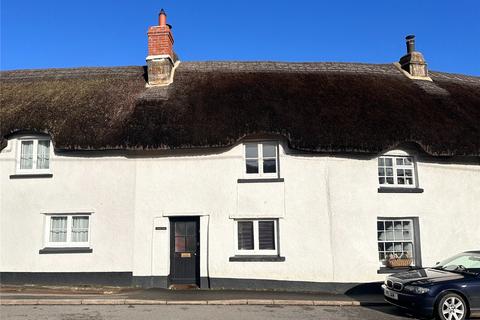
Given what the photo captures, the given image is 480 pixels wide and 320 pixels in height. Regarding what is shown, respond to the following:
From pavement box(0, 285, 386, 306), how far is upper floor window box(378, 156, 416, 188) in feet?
11.5

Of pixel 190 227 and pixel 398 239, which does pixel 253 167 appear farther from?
pixel 398 239

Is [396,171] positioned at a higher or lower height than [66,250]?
higher

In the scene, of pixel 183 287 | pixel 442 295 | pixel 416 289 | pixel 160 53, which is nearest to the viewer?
pixel 442 295

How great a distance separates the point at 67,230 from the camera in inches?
503

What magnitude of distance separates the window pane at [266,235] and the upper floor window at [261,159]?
A: 1.49 metres

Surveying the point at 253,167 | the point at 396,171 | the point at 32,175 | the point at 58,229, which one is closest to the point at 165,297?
the point at 58,229

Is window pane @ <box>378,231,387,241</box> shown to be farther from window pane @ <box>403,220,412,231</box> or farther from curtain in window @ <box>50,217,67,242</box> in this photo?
curtain in window @ <box>50,217,67,242</box>

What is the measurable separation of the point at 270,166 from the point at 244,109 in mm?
1958

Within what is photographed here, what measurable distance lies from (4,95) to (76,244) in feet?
20.4

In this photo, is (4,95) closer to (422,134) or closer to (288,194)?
(288,194)

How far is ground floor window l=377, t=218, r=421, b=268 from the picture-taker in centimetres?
1265

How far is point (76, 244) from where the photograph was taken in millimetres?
12664

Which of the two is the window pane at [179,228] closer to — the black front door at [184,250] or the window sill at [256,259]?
the black front door at [184,250]

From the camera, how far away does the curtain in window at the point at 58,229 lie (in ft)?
42.1
